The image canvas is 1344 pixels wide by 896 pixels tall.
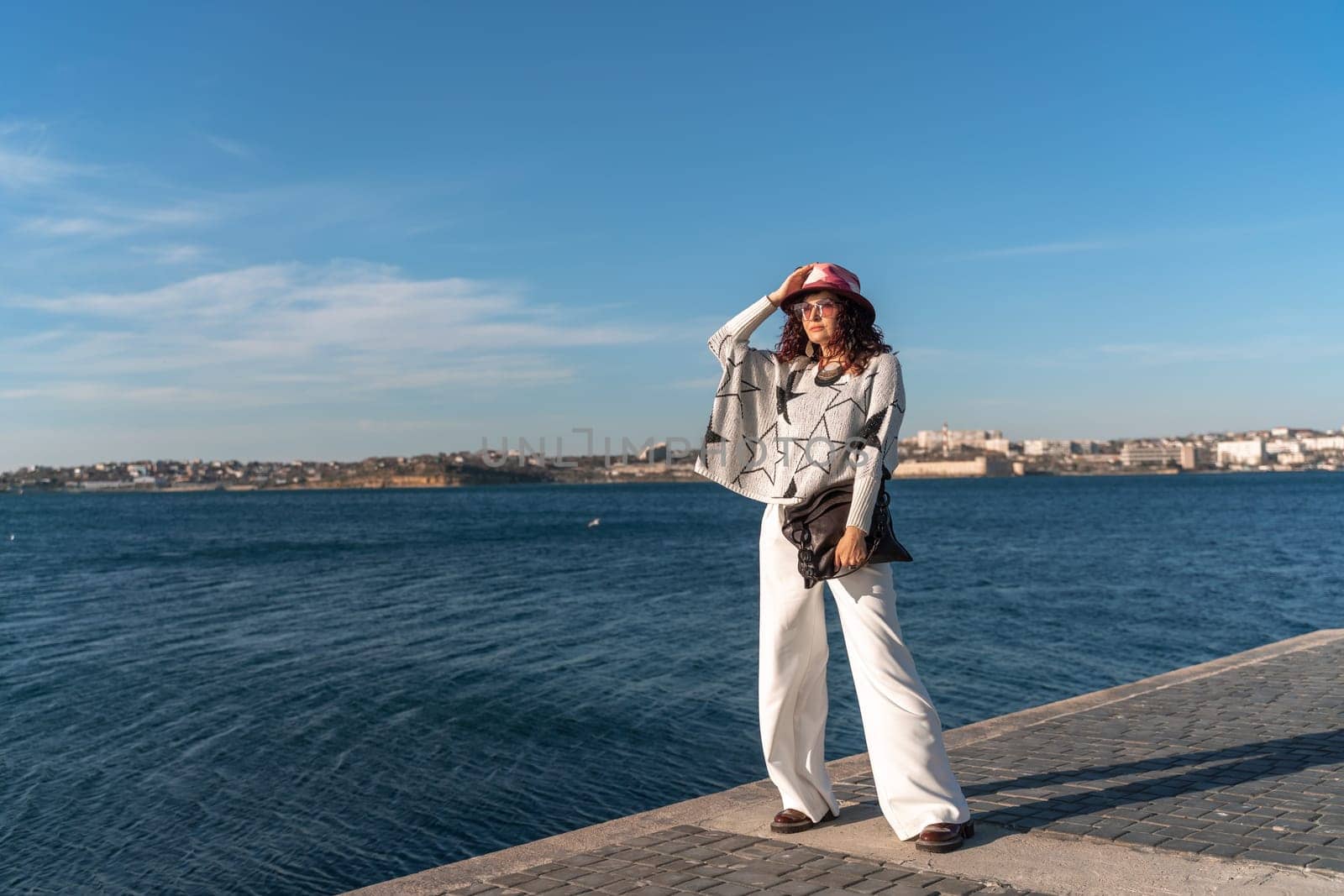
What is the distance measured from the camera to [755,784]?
598 cm

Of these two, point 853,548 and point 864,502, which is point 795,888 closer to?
point 853,548

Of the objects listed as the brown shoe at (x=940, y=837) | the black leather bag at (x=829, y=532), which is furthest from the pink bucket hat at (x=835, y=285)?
the brown shoe at (x=940, y=837)

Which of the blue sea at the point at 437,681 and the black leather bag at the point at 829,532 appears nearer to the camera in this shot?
the black leather bag at the point at 829,532

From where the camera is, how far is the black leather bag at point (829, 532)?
15.1 feet

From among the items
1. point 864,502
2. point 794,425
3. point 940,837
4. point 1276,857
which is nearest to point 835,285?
point 794,425

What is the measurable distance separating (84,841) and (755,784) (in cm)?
614

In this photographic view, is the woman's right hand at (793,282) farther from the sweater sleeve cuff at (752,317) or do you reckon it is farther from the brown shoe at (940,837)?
the brown shoe at (940,837)

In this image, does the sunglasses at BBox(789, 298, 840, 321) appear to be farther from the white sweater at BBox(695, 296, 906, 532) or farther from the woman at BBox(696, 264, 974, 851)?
the white sweater at BBox(695, 296, 906, 532)

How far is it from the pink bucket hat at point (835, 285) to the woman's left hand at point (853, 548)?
38.2 inches

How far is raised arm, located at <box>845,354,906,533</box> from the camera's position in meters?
4.55

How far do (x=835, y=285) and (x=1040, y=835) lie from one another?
8.14 feet

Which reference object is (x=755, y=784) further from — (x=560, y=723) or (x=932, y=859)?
(x=560, y=723)

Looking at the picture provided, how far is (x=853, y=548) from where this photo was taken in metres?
4.54

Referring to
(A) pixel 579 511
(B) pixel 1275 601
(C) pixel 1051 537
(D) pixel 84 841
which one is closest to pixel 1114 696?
(D) pixel 84 841
